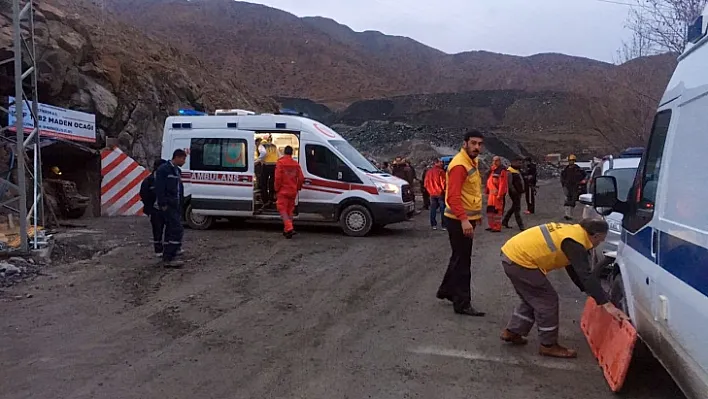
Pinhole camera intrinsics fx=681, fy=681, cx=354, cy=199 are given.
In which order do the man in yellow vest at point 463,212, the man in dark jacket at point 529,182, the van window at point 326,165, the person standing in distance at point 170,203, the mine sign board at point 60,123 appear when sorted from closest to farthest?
the man in yellow vest at point 463,212
the person standing in distance at point 170,203
the mine sign board at point 60,123
the van window at point 326,165
the man in dark jacket at point 529,182

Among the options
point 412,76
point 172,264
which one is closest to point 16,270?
point 172,264

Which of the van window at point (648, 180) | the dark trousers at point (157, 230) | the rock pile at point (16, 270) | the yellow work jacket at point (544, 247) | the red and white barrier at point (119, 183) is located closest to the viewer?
the van window at point (648, 180)

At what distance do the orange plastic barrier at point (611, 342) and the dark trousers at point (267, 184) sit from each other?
9.39 meters

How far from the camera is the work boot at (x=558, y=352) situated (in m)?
5.74

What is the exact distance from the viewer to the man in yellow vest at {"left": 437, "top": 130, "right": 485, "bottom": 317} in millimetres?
7070

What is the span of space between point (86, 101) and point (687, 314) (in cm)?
1666

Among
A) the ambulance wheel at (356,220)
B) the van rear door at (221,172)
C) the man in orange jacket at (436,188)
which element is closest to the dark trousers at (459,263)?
the ambulance wheel at (356,220)

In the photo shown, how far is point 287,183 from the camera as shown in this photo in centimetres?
1280

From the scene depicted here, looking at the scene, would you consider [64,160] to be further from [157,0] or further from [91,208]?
[157,0]

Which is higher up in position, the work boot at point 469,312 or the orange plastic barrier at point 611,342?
the orange plastic barrier at point 611,342

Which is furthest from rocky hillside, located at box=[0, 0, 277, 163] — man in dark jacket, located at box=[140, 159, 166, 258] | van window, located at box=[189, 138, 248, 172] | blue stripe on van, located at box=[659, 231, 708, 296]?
blue stripe on van, located at box=[659, 231, 708, 296]

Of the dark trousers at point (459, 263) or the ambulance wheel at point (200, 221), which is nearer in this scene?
the dark trousers at point (459, 263)

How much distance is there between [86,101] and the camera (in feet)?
57.4

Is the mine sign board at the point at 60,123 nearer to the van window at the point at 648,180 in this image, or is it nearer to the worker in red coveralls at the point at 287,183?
the worker in red coveralls at the point at 287,183
